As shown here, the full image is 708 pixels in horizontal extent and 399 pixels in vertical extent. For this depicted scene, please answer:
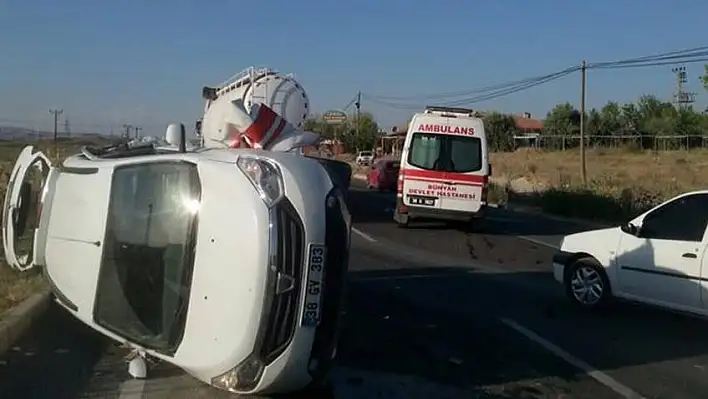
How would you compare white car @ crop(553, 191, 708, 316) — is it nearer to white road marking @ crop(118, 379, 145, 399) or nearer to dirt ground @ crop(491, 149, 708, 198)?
white road marking @ crop(118, 379, 145, 399)

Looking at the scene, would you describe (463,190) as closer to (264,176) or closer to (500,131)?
(264,176)

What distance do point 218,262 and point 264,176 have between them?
59cm

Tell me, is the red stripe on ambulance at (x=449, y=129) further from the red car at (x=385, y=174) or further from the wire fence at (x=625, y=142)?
the wire fence at (x=625, y=142)

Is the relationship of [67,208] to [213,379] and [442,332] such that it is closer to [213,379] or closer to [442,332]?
[213,379]

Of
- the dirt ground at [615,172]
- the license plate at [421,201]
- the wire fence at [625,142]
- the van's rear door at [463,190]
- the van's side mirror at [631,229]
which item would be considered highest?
the wire fence at [625,142]

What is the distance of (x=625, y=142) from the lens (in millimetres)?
88875

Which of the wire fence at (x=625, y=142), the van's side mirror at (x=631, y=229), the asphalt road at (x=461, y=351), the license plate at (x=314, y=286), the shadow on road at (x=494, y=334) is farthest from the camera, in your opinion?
the wire fence at (x=625, y=142)

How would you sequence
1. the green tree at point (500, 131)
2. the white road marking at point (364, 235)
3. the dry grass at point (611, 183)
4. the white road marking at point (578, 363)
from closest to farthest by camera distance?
1. the white road marking at point (578, 363)
2. the white road marking at point (364, 235)
3. the dry grass at point (611, 183)
4. the green tree at point (500, 131)

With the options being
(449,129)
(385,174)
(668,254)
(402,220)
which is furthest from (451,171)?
(385,174)

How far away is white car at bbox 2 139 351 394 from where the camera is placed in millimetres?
5215

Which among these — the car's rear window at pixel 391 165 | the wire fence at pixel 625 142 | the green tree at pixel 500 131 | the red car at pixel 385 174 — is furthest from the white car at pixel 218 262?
the green tree at pixel 500 131

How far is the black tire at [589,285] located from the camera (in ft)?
32.3

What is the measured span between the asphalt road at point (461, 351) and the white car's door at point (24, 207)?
745 mm

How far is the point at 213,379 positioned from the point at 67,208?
174 centimetres
